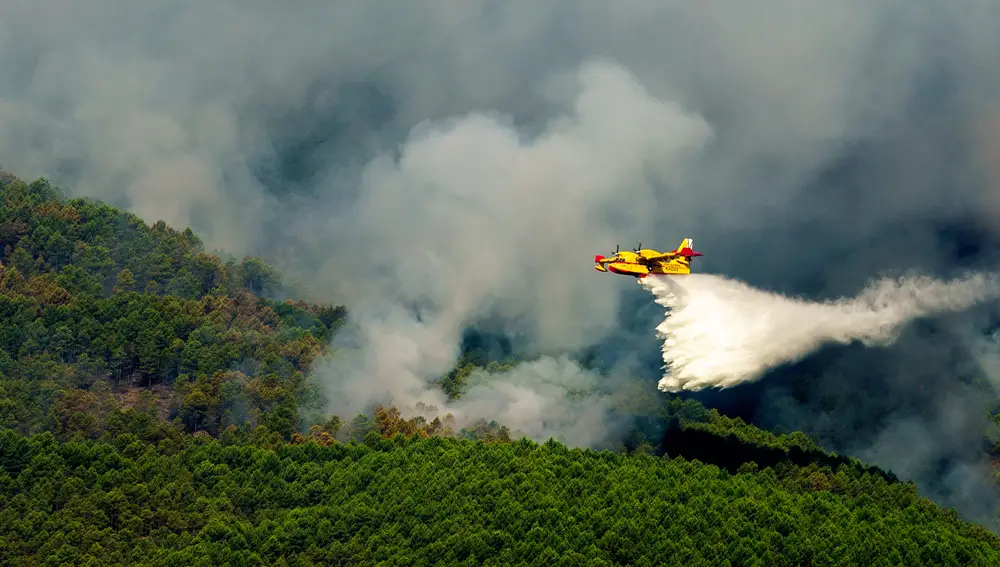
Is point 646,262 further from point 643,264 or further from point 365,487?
point 365,487

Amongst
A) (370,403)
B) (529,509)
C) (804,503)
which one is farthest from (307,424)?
(804,503)

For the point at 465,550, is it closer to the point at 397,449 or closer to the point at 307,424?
the point at 397,449

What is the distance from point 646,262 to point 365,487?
3218cm

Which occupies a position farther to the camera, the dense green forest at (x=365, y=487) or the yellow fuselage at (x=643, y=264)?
the yellow fuselage at (x=643, y=264)

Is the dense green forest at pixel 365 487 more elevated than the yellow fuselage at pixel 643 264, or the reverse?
the yellow fuselage at pixel 643 264

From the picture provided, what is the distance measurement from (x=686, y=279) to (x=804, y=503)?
24692 millimetres

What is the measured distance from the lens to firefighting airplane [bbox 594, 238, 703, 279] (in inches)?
6289

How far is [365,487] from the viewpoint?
166875 mm

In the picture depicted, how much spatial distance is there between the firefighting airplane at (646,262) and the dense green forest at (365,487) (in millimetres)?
19135

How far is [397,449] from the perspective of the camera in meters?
175

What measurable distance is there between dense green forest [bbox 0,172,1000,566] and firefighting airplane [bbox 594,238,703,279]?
1914cm

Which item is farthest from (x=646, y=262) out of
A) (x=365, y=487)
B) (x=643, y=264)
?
(x=365, y=487)

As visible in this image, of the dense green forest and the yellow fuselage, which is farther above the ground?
the yellow fuselage

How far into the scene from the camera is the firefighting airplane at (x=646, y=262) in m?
160
